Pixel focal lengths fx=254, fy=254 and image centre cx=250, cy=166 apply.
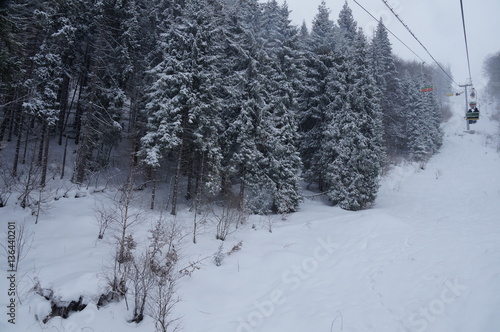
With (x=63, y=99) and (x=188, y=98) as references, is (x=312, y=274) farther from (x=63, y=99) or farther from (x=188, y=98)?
(x=63, y=99)

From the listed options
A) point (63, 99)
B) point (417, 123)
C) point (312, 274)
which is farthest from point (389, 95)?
point (63, 99)

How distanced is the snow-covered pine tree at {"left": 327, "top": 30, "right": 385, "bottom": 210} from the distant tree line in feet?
0.30

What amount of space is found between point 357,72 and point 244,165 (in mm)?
11934

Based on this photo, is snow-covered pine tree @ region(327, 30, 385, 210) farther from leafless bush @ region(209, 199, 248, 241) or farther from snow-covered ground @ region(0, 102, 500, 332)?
leafless bush @ region(209, 199, 248, 241)

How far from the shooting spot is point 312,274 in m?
9.50

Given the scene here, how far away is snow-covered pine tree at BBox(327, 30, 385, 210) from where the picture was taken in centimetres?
1819

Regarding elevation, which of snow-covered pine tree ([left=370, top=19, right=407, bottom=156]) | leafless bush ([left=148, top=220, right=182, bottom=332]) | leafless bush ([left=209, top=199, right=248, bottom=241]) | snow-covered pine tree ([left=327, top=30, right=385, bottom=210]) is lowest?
leafless bush ([left=148, top=220, right=182, bottom=332])

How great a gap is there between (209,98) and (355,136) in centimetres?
1083

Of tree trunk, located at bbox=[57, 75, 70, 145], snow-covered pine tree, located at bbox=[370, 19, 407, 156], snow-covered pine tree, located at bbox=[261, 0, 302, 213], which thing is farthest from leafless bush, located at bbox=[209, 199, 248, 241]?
snow-covered pine tree, located at bbox=[370, 19, 407, 156]

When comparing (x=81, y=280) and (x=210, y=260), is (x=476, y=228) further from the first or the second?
(x=81, y=280)

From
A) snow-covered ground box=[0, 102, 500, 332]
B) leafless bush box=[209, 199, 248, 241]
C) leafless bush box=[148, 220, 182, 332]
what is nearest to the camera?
snow-covered ground box=[0, 102, 500, 332]

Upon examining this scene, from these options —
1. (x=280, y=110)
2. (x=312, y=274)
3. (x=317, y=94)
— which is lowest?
(x=312, y=274)

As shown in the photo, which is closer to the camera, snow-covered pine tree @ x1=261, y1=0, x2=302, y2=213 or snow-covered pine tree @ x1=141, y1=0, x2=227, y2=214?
snow-covered pine tree @ x1=141, y1=0, x2=227, y2=214

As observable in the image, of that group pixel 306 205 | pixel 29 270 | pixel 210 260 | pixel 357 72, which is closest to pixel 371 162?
pixel 306 205
